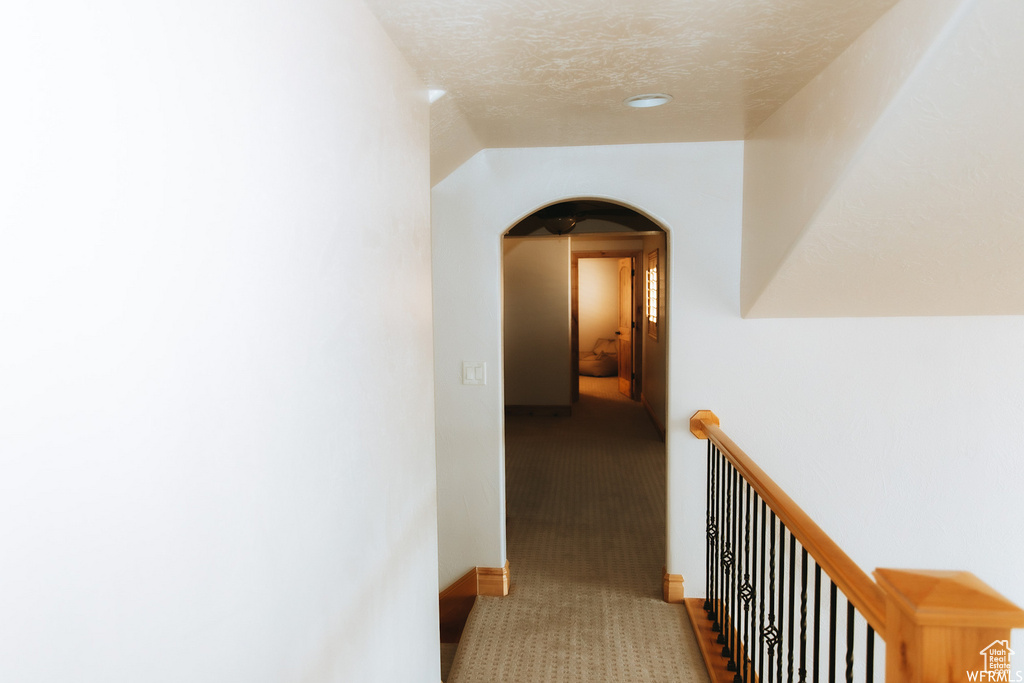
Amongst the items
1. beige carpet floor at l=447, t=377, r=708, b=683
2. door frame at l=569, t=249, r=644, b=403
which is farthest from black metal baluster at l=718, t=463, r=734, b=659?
door frame at l=569, t=249, r=644, b=403

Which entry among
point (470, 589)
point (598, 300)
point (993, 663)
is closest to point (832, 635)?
point (993, 663)

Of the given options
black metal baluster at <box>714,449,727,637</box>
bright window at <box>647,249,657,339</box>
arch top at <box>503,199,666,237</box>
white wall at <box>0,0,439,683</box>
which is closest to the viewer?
white wall at <box>0,0,439,683</box>

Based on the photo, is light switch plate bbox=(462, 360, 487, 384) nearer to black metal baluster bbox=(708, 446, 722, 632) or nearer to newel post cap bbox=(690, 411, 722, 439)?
newel post cap bbox=(690, 411, 722, 439)

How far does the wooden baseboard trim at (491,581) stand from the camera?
3357mm

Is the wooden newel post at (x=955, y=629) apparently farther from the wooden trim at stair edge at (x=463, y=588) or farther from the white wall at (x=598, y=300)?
the white wall at (x=598, y=300)

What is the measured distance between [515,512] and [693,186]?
2560 mm

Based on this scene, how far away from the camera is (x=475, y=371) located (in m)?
3.30

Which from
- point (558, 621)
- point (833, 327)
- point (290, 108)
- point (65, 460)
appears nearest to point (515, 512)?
point (558, 621)

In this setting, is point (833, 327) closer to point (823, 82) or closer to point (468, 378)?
point (823, 82)

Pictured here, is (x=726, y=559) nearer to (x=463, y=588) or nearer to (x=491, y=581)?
(x=491, y=581)

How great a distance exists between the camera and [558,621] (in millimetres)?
3070

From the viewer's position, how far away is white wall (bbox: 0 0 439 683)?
649mm

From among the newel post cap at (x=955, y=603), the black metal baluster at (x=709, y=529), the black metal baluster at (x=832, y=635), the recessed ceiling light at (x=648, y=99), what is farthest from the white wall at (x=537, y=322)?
the newel post cap at (x=955, y=603)

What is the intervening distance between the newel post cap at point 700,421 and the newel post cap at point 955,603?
6.54ft
